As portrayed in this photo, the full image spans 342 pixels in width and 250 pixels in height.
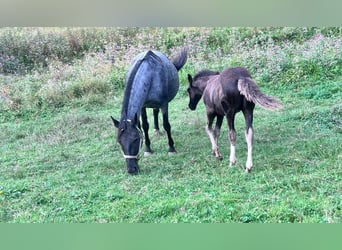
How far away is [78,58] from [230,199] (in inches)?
280

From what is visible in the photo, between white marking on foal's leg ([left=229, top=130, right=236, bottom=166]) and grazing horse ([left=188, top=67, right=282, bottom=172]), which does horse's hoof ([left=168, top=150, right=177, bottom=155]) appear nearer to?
grazing horse ([left=188, top=67, right=282, bottom=172])

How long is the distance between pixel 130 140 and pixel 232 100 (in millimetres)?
1238

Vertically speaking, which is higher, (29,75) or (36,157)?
(29,75)

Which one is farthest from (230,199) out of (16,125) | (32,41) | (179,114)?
(32,41)

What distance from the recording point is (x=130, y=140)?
201 inches

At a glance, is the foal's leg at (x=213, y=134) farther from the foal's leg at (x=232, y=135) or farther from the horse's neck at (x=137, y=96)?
the horse's neck at (x=137, y=96)

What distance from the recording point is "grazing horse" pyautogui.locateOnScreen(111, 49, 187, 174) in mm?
5133

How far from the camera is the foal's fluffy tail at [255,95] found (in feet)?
14.6

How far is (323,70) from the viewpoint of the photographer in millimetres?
8367

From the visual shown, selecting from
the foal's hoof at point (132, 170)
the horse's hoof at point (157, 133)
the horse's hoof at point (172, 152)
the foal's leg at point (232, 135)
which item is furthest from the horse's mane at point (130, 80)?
the horse's hoof at point (157, 133)

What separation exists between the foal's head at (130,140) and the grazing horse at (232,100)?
1.04 m

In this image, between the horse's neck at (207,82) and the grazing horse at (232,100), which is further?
the horse's neck at (207,82)

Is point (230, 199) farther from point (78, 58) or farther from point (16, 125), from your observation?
point (78, 58)

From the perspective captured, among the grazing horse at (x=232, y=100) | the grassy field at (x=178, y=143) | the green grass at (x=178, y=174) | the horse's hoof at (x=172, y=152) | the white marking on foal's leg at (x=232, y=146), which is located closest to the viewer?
the green grass at (x=178, y=174)
